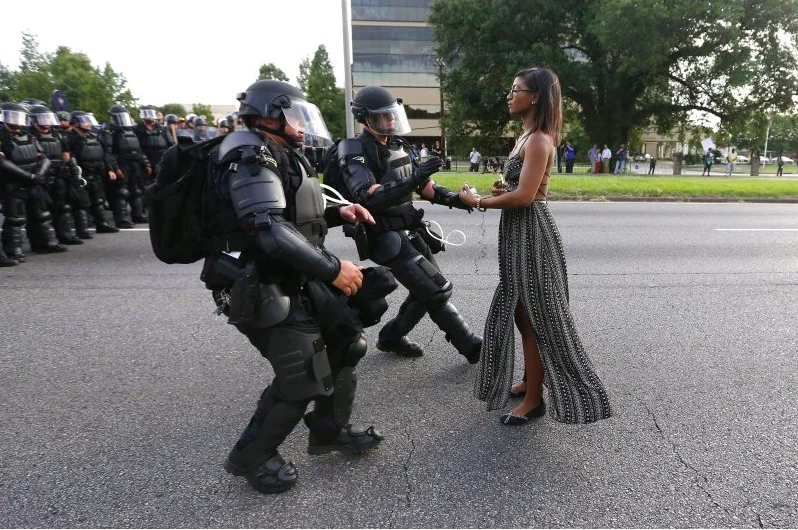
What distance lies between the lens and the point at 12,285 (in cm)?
576

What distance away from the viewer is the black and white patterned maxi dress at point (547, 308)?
2.67 meters

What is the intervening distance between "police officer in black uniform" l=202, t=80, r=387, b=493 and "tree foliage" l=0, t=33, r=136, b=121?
123 ft

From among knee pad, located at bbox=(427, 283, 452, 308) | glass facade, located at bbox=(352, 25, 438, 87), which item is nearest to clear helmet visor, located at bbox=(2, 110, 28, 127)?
knee pad, located at bbox=(427, 283, 452, 308)

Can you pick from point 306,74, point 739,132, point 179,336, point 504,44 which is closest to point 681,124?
point 739,132

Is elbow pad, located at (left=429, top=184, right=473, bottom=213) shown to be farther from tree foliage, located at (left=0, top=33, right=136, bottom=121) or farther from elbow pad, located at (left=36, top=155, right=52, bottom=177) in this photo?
tree foliage, located at (left=0, top=33, right=136, bottom=121)

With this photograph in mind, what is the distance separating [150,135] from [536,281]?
9.65m

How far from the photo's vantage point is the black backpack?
220 cm

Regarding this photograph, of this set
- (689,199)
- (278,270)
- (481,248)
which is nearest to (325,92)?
(689,199)

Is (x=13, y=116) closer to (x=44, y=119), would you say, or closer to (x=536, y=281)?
(x=44, y=119)

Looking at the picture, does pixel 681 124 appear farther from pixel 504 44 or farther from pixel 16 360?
pixel 16 360

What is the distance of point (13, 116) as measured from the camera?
261 inches

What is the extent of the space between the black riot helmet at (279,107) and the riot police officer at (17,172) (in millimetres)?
5968

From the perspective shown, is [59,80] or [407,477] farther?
[59,80]

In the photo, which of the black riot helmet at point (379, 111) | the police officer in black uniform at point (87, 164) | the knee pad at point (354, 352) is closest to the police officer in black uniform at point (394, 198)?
the black riot helmet at point (379, 111)
